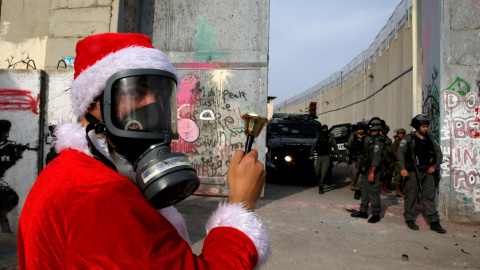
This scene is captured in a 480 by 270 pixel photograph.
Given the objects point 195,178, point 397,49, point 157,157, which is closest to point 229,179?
point 195,178

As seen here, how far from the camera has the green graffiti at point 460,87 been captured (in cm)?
642

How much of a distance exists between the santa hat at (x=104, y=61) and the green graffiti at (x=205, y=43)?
7.09 meters

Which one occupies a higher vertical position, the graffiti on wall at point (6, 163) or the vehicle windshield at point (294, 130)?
the vehicle windshield at point (294, 130)

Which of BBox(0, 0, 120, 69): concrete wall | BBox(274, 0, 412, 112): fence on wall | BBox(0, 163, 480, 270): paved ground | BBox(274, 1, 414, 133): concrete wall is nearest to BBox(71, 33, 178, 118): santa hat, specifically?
BBox(0, 163, 480, 270): paved ground

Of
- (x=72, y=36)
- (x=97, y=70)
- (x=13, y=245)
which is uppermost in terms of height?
(x=72, y=36)

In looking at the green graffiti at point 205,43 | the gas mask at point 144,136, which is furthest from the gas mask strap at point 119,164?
the green graffiti at point 205,43

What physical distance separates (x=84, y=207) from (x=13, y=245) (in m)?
4.77

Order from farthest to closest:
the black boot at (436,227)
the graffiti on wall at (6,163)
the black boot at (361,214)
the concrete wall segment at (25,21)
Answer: the concrete wall segment at (25,21) → the black boot at (361,214) → the black boot at (436,227) → the graffiti on wall at (6,163)

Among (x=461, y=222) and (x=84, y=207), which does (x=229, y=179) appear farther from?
(x=461, y=222)

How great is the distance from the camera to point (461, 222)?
6285 millimetres

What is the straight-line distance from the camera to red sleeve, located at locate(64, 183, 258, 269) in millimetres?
824

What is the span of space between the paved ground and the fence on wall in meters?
11.4

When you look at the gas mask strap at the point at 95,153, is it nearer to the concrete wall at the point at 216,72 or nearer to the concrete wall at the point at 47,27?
the concrete wall at the point at 47,27

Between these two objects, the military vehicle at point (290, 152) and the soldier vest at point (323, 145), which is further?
the military vehicle at point (290, 152)
